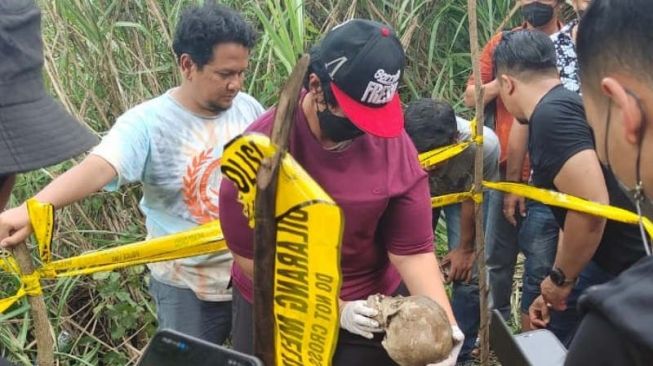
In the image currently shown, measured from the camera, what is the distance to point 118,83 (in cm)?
392

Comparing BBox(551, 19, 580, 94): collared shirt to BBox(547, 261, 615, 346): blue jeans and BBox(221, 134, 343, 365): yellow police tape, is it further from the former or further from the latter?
BBox(221, 134, 343, 365): yellow police tape

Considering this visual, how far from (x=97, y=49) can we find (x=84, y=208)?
2.58 feet

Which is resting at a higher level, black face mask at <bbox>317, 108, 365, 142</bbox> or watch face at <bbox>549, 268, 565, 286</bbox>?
black face mask at <bbox>317, 108, 365, 142</bbox>

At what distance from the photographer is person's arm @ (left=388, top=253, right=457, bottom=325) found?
2141mm

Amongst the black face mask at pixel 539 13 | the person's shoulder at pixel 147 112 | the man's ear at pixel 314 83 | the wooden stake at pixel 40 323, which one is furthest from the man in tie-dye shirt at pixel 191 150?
the black face mask at pixel 539 13

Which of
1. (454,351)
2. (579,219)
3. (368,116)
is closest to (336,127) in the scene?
(368,116)

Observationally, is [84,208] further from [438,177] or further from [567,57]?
[567,57]

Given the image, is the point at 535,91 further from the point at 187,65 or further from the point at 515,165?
the point at 187,65

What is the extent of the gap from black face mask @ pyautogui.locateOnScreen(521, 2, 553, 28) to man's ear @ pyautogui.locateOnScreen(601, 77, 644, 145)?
2.74 metres

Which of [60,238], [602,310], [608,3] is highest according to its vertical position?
[608,3]

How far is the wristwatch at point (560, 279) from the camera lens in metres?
2.80

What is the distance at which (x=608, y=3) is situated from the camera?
1041mm

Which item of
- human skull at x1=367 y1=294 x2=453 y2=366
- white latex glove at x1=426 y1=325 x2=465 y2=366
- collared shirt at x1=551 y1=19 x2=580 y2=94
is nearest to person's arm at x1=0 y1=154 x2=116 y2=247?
human skull at x1=367 y1=294 x2=453 y2=366

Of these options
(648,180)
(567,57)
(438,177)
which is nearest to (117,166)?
(438,177)
